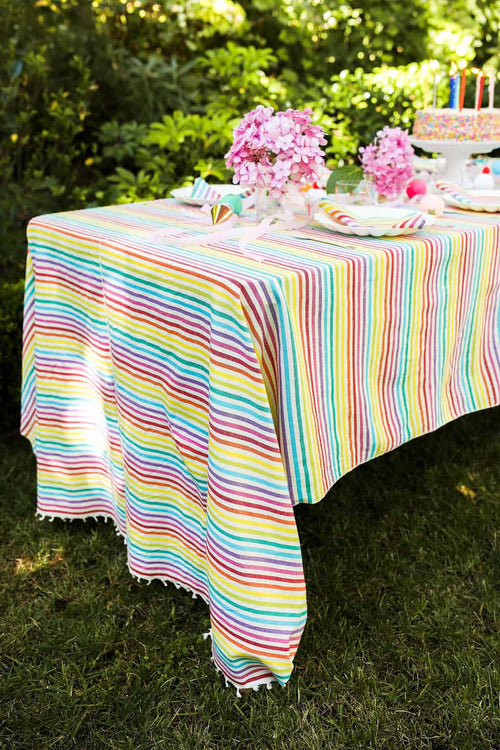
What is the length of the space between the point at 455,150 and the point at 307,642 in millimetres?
1485

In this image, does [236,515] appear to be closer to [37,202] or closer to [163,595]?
[163,595]

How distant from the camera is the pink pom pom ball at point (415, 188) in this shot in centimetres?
194

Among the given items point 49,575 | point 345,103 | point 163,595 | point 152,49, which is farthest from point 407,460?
point 152,49

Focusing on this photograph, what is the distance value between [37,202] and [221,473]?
2.12 m

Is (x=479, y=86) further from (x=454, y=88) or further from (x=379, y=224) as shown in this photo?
(x=379, y=224)

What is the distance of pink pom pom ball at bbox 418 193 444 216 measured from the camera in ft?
5.90

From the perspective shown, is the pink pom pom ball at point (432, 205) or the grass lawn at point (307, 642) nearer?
the grass lawn at point (307, 642)

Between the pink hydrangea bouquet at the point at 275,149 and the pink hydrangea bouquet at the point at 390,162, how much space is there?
0.36 meters

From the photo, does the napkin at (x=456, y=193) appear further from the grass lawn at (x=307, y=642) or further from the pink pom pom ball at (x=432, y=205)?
the grass lawn at (x=307, y=642)

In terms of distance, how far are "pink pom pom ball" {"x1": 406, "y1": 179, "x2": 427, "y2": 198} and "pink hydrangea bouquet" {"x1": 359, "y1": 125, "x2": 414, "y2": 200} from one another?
34 millimetres

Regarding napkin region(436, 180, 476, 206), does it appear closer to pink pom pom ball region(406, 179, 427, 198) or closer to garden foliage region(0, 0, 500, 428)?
pink pom pom ball region(406, 179, 427, 198)

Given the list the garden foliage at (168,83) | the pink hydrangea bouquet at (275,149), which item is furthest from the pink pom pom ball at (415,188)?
the garden foliage at (168,83)

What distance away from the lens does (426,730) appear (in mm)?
1357

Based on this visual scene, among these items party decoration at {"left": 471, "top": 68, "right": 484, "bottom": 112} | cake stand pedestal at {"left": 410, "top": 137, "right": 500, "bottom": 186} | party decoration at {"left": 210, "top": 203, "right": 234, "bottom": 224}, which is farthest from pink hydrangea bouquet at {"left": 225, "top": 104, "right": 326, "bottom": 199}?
party decoration at {"left": 471, "top": 68, "right": 484, "bottom": 112}
